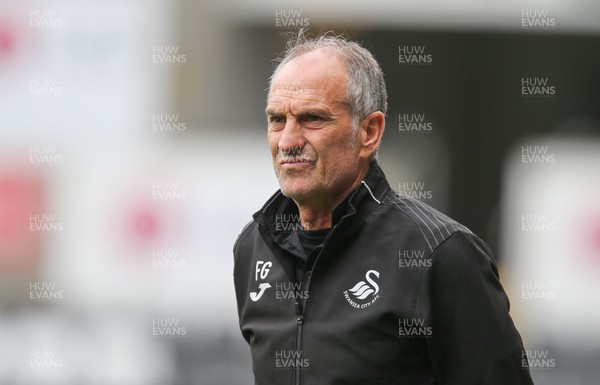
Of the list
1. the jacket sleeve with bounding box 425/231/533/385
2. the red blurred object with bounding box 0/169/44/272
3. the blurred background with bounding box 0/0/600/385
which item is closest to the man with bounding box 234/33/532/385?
the jacket sleeve with bounding box 425/231/533/385

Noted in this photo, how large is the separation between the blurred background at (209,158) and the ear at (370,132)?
216 cm

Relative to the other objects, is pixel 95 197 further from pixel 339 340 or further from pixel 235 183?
pixel 339 340

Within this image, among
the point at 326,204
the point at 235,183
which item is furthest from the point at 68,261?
the point at 326,204

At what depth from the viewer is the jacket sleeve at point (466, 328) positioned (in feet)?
6.38

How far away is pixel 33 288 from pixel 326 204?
98.4 inches

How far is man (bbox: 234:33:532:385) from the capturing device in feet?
6.40

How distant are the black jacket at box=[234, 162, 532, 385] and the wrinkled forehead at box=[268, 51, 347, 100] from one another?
223mm

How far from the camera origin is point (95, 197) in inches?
175

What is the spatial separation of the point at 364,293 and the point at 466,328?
8.9 inches

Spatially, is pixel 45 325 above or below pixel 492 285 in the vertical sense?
below

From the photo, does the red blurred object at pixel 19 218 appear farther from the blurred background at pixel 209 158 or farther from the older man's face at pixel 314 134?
the older man's face at pixel 314 134

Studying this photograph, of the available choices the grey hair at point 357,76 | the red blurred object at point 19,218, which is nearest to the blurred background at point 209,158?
the red blurred object at point 19,218

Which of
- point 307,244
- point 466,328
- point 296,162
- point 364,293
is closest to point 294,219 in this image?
point 307,244

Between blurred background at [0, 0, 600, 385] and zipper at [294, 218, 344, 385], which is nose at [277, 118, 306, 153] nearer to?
zipper at [294, 218, 344, 385]
